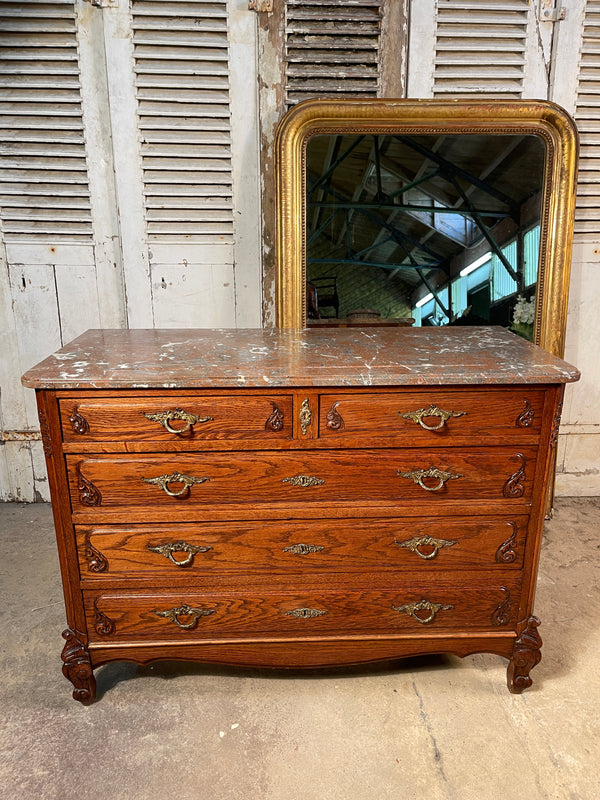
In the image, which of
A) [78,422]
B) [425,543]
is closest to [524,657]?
[425,543]

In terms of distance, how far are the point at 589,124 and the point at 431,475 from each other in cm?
221

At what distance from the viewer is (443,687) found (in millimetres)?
2133

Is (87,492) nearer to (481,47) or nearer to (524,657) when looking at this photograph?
(524,657)

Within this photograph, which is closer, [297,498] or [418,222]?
[297,498]

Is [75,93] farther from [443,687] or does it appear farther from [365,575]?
[443,687]

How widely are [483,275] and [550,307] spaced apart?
0.40 meters

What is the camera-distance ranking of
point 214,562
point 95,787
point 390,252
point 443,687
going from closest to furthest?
point 95,787
point 214,562
point 443,687
point 390,252

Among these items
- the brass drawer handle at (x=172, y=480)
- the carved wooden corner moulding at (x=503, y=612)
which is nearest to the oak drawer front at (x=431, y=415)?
the brass drawer handle at (x=172, y=480)

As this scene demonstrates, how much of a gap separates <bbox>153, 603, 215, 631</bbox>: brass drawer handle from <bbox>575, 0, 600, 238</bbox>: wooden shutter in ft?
8.64

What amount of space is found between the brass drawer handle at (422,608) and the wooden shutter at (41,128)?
236 cm

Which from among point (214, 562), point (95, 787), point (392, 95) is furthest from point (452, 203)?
point (95, 787)

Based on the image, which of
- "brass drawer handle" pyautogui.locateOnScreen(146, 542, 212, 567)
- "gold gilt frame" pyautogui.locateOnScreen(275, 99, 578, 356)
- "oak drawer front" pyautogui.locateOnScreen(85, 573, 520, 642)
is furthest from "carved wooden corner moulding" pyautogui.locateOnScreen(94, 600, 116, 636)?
"gold gilt frame" pyautogui.locateOnScreen(275, 99, 578, 356)

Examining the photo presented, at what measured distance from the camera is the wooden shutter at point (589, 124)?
288 cm

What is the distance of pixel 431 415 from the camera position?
1833 mm
